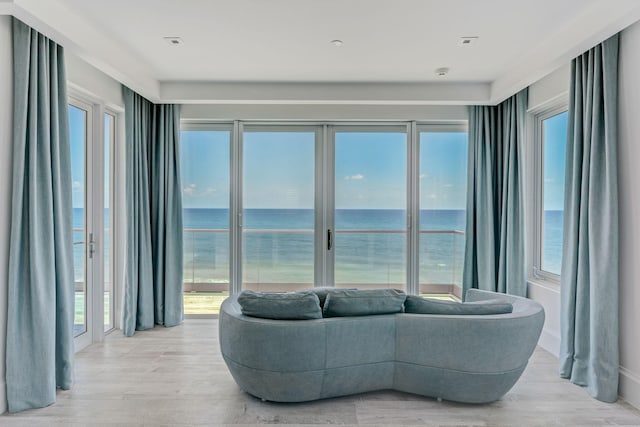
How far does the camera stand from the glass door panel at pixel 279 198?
196 inches

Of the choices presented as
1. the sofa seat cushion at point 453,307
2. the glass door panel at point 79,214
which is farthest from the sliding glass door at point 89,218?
the sofa seat cushion at point 453,307

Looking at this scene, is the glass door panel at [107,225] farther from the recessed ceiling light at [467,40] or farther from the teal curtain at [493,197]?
the teal curtain at [493,197]

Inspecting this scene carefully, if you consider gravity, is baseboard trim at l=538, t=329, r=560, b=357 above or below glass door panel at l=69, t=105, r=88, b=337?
below

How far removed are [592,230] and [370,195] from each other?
2.48 metres

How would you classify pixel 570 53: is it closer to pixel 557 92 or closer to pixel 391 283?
pixel 557 92

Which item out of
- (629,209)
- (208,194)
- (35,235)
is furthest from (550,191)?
(35,235)

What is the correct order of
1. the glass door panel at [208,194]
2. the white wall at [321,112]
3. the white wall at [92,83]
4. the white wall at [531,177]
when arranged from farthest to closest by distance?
the glass door panel at [208,194] → the white wall at [321,112] → the white wall at [531,177] → the white wall at [92,83]

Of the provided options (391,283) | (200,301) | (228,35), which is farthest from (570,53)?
(200,301)

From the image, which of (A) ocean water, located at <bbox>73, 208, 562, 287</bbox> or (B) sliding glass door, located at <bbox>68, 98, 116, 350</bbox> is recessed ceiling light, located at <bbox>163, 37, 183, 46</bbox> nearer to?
(B) sliding glass door, located at <bbox>68, 98, 116, 350</bbox>

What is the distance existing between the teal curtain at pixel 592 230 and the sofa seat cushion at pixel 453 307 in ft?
2.36

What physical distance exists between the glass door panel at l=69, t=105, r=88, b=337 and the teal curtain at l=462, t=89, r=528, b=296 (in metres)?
4.10

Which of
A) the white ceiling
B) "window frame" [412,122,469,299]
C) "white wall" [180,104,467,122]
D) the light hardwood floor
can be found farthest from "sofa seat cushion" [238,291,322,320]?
"white wall" [180,104,467,122]

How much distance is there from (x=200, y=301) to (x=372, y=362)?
3.00m

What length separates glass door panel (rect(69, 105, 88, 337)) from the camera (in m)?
3.76
